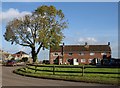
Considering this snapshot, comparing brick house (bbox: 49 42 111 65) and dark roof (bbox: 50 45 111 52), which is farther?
dark roof (bbox: 50 45 111 52)

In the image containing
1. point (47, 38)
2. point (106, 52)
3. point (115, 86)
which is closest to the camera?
point (115, 86)

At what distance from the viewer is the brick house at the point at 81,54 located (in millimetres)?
100019

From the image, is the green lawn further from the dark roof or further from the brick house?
the dark roof

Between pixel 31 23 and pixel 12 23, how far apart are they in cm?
511

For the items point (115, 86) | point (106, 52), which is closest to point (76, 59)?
point (106, 52)

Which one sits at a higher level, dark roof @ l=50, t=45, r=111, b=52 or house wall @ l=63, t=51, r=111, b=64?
dark roof @ l=50, t=45, r=111, b=52

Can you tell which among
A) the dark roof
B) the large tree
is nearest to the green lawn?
the large tree

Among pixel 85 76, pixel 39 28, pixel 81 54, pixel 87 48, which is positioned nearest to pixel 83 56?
pixel 81 54

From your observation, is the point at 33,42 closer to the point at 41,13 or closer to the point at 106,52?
the point at 41,13

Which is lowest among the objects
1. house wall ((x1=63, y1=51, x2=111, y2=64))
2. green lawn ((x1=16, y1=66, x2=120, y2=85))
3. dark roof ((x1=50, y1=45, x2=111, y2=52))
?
green lawn ((x1=16, y1=66, x2=120, y2=85))

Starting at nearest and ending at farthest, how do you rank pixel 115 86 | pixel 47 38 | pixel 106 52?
pixel 115 86 < pixel 47 38 < pixel 106 52

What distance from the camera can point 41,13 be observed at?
7000 centimetres

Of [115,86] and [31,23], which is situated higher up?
[31,23]

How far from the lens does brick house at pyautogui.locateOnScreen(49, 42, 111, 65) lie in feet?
328
